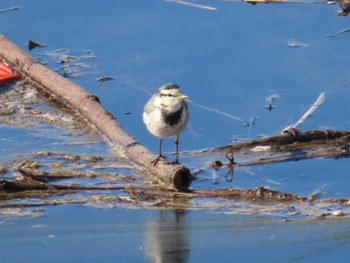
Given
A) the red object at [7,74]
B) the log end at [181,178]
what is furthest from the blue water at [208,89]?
the red object at [7,74]

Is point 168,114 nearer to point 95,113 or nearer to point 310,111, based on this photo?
point 95,113

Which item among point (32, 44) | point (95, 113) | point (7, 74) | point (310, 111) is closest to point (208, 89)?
point (310, 111)

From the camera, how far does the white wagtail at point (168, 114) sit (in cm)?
917

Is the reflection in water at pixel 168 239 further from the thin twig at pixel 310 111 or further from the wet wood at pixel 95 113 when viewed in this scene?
the thin twig at pixel 310 111

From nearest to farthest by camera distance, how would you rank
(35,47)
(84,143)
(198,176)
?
(198,176), (84,143), (35,47)

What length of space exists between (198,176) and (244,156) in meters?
0.54

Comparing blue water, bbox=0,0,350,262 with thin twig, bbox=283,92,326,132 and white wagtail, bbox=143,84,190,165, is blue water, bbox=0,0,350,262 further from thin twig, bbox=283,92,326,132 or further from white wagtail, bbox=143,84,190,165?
white wagtail, bbox=143,84,190,165

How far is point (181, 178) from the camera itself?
8.66m

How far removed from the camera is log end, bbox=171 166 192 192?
8.62 m

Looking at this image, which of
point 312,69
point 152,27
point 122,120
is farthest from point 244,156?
point 152,27

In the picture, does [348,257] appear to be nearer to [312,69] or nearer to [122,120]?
[122,120]

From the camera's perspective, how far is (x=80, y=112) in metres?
10.2

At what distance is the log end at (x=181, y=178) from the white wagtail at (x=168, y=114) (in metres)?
0.42

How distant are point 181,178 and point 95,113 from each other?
148cm
